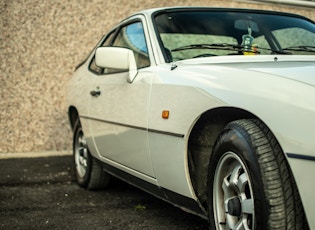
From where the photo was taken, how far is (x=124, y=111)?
3621 millimetres

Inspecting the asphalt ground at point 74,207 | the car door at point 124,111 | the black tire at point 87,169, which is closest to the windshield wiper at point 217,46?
the car door at point 124,111

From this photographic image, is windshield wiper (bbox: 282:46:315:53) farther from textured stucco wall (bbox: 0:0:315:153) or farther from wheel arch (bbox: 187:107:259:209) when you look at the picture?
textured stucco wall (bbox: 0:0:315:153)

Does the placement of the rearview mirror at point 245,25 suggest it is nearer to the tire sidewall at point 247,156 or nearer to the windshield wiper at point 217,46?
the windshield wiper at point 217,46

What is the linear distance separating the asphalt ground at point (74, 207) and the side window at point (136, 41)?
1.14 m

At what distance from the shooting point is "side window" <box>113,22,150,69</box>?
3695 millimetres

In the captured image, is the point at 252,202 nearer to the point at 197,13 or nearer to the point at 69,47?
the point at 197,13

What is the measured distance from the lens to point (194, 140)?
2.87 meters

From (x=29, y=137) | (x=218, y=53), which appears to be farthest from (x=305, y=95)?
(x=29, y=137)

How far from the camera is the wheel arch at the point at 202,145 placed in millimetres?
2721

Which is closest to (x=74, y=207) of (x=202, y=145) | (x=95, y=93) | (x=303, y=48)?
(x=95, y=93)

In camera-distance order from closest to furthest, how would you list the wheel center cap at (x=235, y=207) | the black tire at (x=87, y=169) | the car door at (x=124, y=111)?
the wheel center cap at (x=235, y=207), the car door at (x=124, y=111), the black tire at (x=87, y=169)

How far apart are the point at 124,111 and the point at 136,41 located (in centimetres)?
68

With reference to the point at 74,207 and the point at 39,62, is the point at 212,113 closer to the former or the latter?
the point at 74,207

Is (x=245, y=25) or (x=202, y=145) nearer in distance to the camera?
(x=202, y=145)
